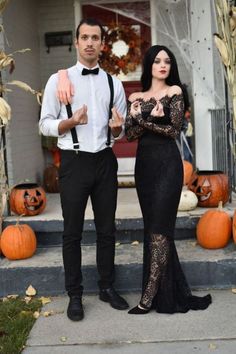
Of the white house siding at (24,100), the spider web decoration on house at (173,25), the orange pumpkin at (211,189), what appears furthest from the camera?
the spider web decoration on house at (173,25)

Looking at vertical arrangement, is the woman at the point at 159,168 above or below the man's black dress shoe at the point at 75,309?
above

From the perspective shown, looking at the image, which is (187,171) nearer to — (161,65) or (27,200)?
(27,200)

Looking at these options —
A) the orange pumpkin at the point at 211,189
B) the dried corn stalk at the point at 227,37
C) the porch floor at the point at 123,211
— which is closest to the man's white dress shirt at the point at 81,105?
the dried corn stalk at the point at 227,37

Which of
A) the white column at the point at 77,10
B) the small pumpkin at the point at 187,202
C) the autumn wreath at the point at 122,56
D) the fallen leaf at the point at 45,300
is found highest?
the white column at the point at 77,10

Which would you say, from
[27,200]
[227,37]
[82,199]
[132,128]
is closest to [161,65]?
[132,128]

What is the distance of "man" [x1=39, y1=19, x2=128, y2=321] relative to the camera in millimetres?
3572

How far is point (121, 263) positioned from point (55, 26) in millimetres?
3883

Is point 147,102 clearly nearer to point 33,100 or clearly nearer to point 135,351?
point 135,351

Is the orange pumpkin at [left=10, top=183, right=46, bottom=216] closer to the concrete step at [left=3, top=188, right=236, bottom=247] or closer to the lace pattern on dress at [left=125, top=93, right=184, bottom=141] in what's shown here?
the concrete step at [left=3, top=188, right=236, bottom=247]

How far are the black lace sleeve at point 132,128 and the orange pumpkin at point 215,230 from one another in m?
1.28

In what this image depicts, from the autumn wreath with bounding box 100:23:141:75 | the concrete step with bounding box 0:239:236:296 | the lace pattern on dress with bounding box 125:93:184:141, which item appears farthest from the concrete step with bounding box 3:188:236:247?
the autumn wreath with bounding box 100:23:141:75

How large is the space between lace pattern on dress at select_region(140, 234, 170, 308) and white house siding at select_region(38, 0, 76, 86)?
3.91m

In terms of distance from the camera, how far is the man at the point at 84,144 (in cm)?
357

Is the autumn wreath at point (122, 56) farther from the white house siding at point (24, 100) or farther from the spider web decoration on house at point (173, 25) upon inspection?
the white house siding at point (24, 100)
